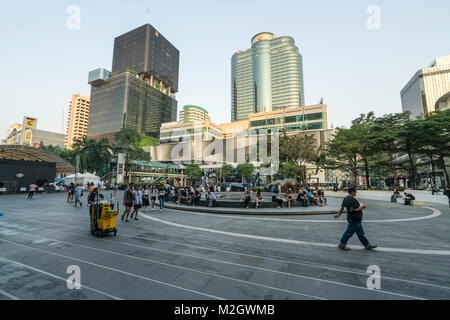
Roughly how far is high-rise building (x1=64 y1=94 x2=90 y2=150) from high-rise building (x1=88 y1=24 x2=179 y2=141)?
31842mm

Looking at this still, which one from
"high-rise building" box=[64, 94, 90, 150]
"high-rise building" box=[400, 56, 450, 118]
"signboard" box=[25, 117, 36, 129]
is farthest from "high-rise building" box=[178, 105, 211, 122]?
"high-rise building" box=[400, 56, 450, 118]

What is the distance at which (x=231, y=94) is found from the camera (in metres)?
147

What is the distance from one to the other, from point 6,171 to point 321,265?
116 feet

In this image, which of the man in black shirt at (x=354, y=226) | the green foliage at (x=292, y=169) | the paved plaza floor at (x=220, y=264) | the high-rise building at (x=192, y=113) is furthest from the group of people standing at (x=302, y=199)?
the high-rise building at (x=192, y=113)

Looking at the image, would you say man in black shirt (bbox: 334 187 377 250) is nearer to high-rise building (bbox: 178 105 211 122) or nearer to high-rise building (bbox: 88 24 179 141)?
high-rise building (bbox: 88 24 179 141)

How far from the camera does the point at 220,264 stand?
4191 millimetres

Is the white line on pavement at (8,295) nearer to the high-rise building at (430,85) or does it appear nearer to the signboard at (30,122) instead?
the signboard at (30,122)

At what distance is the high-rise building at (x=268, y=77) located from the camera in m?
113

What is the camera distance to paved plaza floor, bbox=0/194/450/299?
3.07m

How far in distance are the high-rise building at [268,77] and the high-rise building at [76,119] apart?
11721 cm

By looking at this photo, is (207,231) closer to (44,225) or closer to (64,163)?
(44,225)
